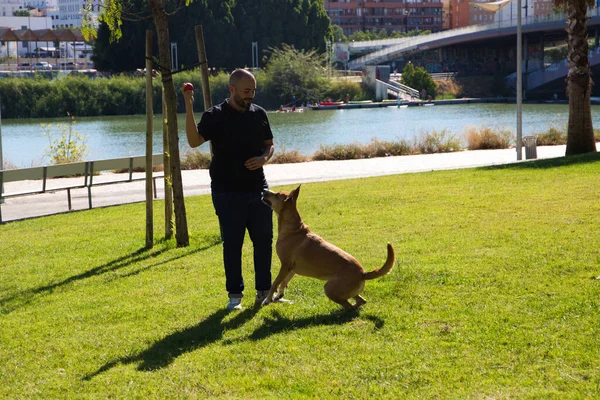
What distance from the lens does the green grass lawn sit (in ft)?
14.7

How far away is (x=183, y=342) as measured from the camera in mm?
5324

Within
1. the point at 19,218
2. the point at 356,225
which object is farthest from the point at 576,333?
the point at 19,218

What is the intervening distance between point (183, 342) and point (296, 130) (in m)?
35.6

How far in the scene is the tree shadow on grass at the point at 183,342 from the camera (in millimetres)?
4945

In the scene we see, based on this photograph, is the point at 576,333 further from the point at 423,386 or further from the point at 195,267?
the point at 195,267

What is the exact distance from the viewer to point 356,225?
923 cm

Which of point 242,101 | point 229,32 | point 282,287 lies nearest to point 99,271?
point 282,287

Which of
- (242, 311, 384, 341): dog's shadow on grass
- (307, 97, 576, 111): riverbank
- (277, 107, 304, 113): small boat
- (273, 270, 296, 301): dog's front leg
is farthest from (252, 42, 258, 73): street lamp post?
(242, 311, 384, 341): dog's shadow on grass

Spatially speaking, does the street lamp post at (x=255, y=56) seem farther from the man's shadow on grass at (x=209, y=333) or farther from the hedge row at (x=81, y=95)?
the man's shadow on grass at (x=209, y=333)

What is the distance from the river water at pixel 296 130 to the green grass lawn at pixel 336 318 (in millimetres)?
16115

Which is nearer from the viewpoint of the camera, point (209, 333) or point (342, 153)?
point (209, 333)

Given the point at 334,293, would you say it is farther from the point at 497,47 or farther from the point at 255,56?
the point at 497,47

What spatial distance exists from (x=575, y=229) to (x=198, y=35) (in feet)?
15.7

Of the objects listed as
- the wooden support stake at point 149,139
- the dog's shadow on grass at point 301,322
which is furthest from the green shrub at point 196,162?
the dog's shadow on grass at point 301,322
